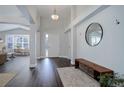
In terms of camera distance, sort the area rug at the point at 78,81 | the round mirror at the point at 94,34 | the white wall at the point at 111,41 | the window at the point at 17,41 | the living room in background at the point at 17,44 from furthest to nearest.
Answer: the window at the point at 17,41 < the living room in background at the point at 17,44 < the round mirror at the point at 94,34 < the area rug at the point at 78,81 < the white wall at the point at 111,41

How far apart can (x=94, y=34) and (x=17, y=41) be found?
11.0 m

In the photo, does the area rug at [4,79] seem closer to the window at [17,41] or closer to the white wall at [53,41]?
the white wall at [53,41]

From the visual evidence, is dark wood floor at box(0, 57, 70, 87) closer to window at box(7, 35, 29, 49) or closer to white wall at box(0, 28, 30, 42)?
window at box(7, 35, 29, 49)

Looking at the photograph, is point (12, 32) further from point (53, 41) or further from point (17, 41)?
point (53, 41)

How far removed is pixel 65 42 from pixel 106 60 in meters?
7.48

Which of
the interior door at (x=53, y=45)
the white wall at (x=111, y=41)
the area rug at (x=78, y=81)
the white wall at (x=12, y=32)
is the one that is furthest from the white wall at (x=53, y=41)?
the area rug at (x=78, y=81)

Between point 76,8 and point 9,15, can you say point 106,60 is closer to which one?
point 76,8

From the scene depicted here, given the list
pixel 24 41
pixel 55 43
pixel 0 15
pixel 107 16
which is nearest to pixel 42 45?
pixel 55 43

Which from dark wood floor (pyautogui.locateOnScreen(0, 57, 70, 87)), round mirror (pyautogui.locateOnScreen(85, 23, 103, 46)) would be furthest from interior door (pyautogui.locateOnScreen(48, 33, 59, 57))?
round mirror (pyautogui.locateOnScreen(85, 23, 103, 46))

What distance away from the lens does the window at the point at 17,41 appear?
14.4 meters

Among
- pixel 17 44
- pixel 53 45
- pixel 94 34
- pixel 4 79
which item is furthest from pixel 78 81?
pixel 17 44

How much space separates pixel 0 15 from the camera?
7660 mm

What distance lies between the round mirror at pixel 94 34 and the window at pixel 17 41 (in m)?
9.91

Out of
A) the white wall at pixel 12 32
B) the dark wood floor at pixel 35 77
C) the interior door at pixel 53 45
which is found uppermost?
the white wall at pixel 12 32
